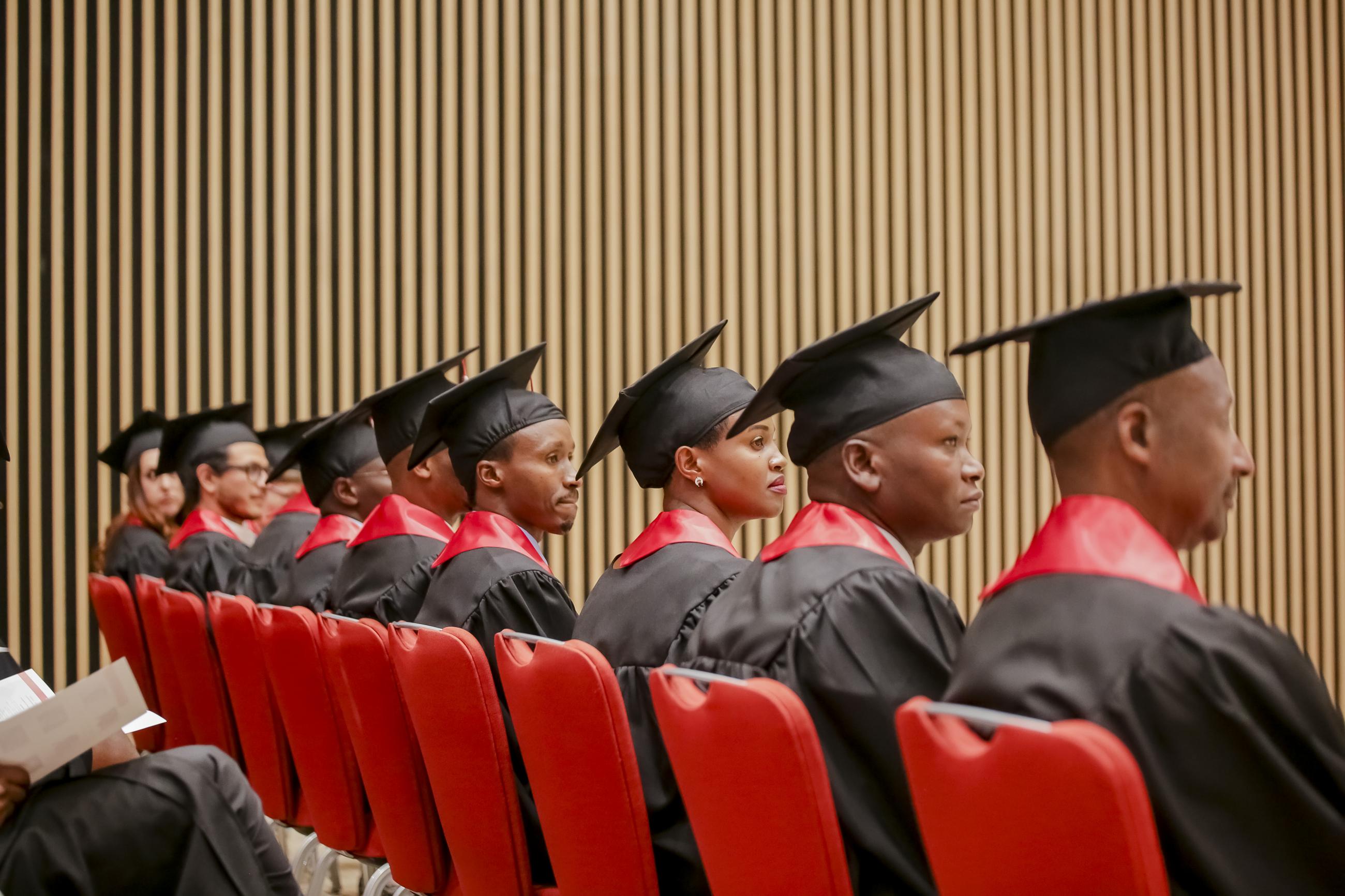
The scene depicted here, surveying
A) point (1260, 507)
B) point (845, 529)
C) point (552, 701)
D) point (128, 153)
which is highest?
point (128, 153)

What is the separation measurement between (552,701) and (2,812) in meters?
0.91

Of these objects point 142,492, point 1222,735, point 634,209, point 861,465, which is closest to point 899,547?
point 861,465

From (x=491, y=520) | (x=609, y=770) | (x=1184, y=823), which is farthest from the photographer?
(x=491, y=520)

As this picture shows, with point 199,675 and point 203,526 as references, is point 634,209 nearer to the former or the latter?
point 203,526

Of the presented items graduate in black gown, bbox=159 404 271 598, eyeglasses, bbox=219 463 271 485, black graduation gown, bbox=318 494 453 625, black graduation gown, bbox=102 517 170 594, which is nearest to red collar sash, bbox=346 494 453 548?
black graduation gown, bbox=318 494 453 625

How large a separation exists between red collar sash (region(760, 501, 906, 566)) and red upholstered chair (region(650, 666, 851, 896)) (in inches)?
16.4

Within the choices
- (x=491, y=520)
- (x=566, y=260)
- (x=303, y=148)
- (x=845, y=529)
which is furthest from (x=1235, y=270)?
(x=845, y=529)

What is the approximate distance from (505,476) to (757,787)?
6.55 ft

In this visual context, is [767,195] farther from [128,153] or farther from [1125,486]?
[1125,486]

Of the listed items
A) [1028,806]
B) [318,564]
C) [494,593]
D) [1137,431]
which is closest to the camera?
[1028,806]

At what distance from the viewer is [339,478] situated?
441 cm

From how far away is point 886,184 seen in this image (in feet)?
23.8

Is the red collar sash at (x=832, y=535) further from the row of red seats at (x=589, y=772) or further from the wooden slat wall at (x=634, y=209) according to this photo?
the wooden slat wall at (x=634, y=209)

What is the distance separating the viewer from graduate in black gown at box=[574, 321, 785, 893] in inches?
88.4
